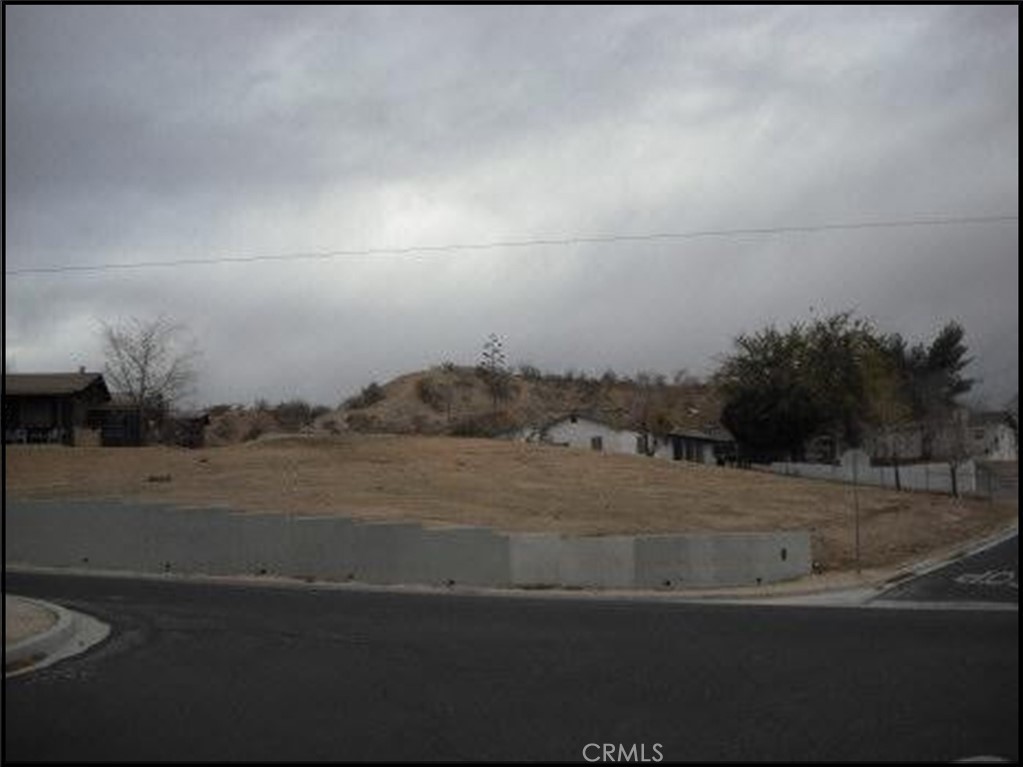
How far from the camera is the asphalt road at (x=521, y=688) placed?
27.3 feet

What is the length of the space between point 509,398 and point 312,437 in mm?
65677

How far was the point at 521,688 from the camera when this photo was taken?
10.7 meters

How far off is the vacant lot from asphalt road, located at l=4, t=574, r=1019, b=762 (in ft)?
45.4

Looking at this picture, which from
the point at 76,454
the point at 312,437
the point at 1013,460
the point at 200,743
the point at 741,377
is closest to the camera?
the point at 200,743

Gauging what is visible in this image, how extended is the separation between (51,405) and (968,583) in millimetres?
51672

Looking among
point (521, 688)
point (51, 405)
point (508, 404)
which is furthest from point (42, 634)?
point (508, 404)

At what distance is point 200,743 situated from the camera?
8.26m

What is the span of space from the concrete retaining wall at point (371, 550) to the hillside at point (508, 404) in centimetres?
5253

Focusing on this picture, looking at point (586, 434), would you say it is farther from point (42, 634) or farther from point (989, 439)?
point (42, 634)

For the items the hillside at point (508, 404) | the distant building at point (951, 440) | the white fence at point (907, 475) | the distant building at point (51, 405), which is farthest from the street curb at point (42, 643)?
the hillside at point (508, 404)

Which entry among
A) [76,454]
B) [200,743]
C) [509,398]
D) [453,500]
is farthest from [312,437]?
[509,398]

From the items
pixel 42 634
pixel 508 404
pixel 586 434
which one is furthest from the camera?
pixel 508 404

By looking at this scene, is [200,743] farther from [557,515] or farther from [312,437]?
[312,437]

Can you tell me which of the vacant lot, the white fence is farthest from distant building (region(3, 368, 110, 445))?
the white fence
